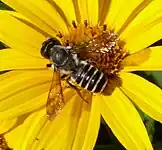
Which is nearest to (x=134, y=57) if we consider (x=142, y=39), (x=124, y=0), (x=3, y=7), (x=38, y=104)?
(x=142, y=39)

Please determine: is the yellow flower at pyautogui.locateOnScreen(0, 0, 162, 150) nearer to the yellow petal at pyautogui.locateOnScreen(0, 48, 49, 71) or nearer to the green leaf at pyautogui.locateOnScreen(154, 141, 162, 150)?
the yellow petal at pyautogui.locateOnScreen(0, 48, 49, 71)

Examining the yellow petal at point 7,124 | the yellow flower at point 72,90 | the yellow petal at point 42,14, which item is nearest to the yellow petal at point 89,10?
the yellow flower at point 72,90

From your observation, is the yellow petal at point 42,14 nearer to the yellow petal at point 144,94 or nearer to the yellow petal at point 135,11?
the yellow petal at point 135,11

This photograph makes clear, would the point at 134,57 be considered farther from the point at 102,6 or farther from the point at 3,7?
the point at 3,7

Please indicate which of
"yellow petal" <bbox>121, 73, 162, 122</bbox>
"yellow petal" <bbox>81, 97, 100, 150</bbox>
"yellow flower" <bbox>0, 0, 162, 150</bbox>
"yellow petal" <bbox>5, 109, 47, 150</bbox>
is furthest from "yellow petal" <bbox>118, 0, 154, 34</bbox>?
"yellow petal" <bbox>5, 109, 47, 150</bbox>

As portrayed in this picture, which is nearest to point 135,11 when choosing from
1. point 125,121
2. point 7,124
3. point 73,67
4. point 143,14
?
point 143,14

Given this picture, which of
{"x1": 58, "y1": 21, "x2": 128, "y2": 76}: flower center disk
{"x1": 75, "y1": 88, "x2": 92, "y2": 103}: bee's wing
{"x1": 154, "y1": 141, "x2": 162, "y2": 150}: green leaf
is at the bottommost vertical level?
{"x1": 154, "y1": 141, "x2": 162, "y2": 150}: green leaf
